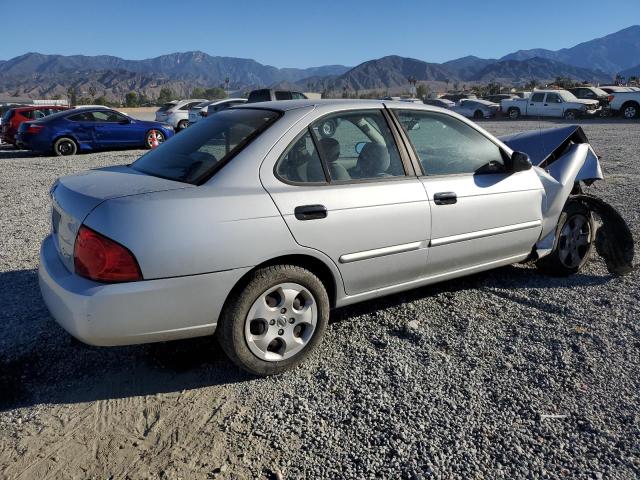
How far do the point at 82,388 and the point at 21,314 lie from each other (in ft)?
4.20

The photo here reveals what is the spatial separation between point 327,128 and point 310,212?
677mm

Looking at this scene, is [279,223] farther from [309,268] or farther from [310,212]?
[309,268]

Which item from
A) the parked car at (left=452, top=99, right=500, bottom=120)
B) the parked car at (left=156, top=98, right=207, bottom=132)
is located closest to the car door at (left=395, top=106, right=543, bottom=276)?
the parked car at (left=156, top=98, right=207, bottom=132)

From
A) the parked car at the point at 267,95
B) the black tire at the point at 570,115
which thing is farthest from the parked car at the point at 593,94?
the parked car at the point at 267,95

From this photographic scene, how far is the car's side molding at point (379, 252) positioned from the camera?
323 centimetres

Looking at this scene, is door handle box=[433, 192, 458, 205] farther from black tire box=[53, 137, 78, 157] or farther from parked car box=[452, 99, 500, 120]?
parked car box=[452, 99, 500, 120]

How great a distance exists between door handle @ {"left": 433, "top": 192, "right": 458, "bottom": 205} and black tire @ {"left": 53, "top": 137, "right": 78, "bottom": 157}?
13.5 m

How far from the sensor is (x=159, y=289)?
8.71 feet

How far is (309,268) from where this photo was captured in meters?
3.20

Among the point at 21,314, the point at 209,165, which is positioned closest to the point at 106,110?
the point at 21,314

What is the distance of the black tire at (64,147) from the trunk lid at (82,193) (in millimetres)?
12380

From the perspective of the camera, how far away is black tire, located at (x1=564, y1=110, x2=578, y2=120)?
29.1 meters

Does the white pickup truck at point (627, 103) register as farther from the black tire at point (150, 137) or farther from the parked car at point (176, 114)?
the black tire at point (150, 137)

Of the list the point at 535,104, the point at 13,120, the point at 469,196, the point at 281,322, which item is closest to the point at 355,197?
the point at 281,322
